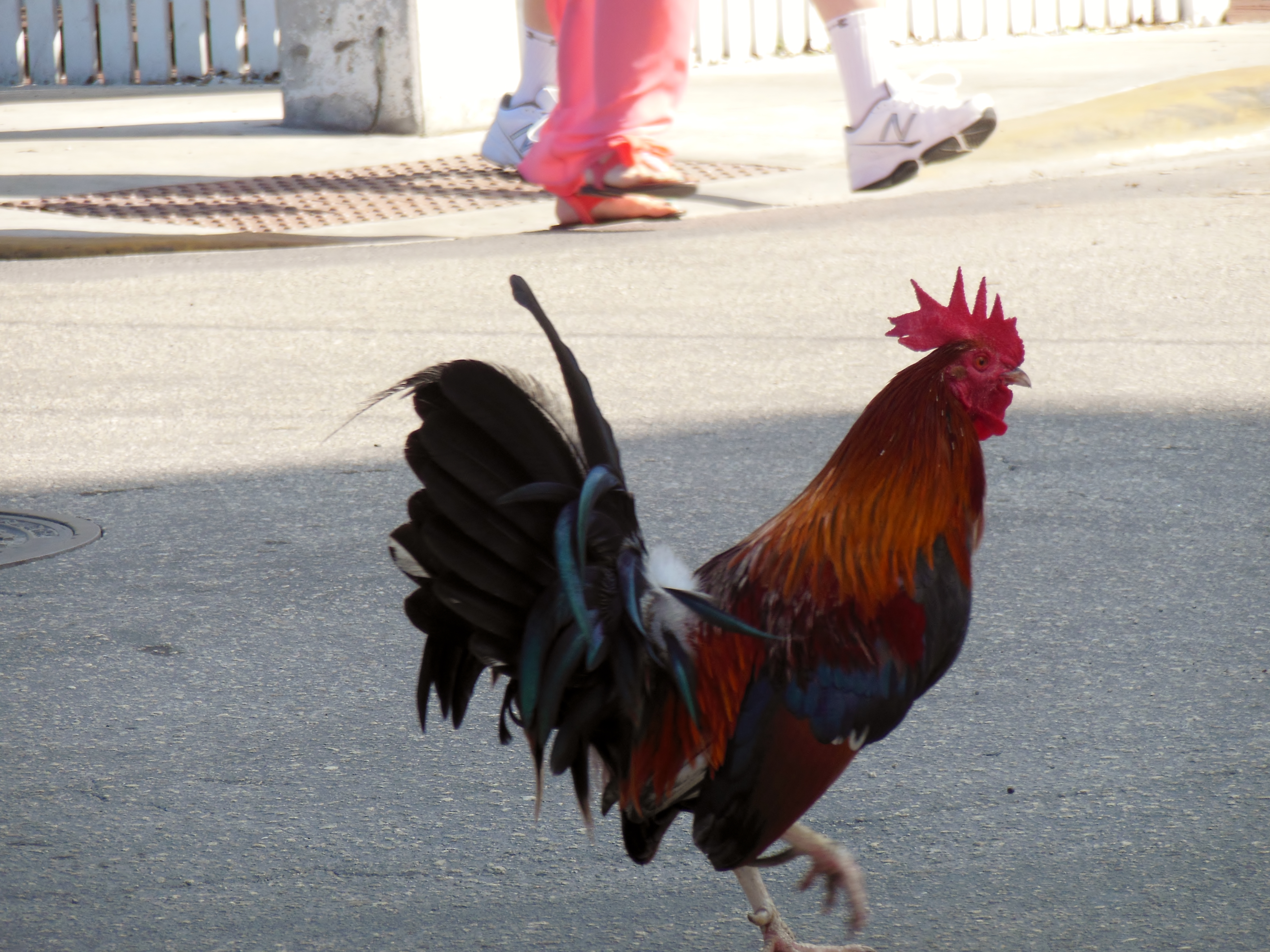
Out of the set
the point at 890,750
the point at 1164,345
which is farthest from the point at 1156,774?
the point at 1164,345

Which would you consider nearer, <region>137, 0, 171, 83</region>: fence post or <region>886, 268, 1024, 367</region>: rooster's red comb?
<region>886, 268, 1024, 367</region>: rooster's red comb

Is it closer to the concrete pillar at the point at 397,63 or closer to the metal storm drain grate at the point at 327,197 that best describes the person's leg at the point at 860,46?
the metal storm drain grate at the point at 327,197

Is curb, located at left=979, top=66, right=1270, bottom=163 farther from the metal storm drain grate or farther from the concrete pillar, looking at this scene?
the concrete pillar

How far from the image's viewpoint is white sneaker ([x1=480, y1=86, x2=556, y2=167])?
30.8 ft

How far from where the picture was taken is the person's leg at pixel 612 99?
8.16 metres

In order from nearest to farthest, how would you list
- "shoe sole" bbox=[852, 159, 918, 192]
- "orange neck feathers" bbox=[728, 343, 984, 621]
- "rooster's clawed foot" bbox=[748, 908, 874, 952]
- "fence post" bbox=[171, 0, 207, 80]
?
1. "orange neck feathers" bbox=[728, 343, 984, 621]
2. "rooster's clawed foot" bbox=[748, 908, 874, 952]
3. "shoe sole" bbox=[852, 159, 918, 192]
4. "fence post" bbox=[171, 0, 207, 80]

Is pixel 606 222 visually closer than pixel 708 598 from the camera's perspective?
No

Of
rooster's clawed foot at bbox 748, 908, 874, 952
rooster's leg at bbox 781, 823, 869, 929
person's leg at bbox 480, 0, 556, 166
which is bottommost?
rooster's clawed foot at bbox 748, 908, 874, 952

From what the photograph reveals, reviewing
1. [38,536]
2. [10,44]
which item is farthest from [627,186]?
[10,44]

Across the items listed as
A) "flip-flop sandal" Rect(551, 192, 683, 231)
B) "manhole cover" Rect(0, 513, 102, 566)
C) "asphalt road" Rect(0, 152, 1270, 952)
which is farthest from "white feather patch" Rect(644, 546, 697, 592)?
"flip-flop sandal" Rect(551, 192, 683, 231)

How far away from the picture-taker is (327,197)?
30.4 ft

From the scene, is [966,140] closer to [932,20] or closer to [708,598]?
[708,598]

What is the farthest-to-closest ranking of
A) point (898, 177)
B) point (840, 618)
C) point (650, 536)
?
point (898, 177), point (650, 536), point (840, 618)

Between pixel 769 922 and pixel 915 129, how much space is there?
608cm
